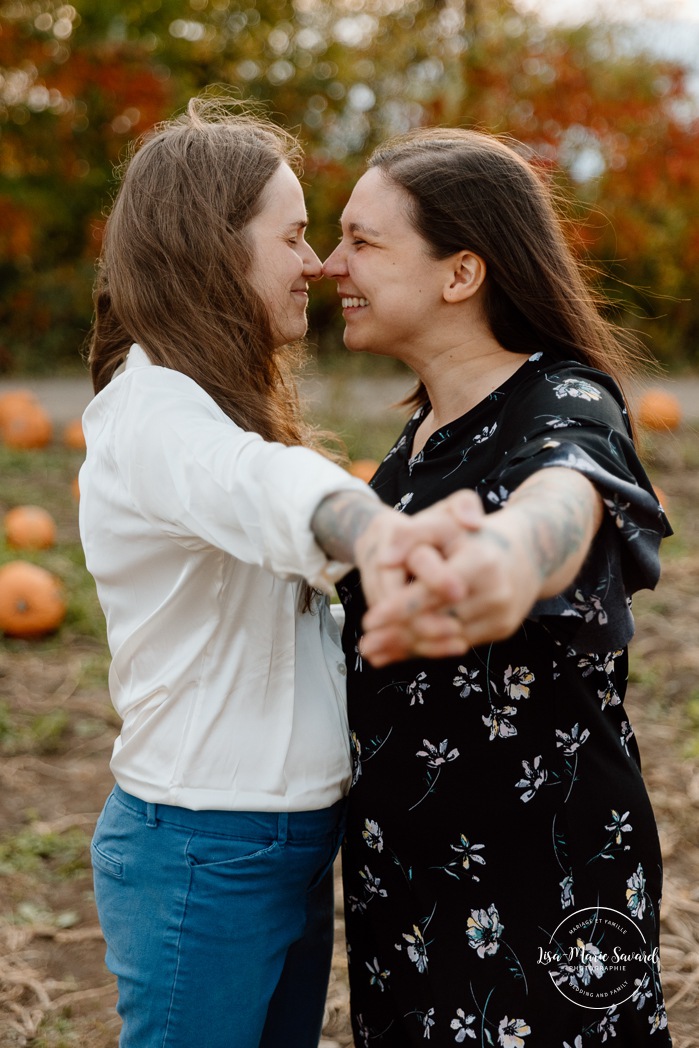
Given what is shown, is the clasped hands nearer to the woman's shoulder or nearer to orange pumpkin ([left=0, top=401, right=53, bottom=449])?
the woman's shoulder

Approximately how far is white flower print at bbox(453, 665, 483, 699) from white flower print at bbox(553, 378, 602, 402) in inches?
21.3

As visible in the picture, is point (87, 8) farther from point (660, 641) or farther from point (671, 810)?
point (671, 810)

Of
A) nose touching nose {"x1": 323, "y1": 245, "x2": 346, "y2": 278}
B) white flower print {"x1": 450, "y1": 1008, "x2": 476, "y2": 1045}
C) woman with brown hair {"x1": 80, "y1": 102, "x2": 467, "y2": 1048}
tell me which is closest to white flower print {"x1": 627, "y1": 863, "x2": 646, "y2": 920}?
white flower print {"x1": 450, "y1": 1008, "x2": 476, "y2": 1045}

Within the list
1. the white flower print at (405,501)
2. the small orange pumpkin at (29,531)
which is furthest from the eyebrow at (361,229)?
the small orange pumpkin at (29,531)

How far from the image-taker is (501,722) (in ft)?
6.53

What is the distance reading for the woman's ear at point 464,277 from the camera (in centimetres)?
218

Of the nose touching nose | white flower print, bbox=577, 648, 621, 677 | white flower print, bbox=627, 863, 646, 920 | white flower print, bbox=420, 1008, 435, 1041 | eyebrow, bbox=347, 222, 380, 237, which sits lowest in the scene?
white flower print, bbox=420, 1008, 435, 1041

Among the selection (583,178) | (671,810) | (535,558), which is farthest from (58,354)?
(535,558)

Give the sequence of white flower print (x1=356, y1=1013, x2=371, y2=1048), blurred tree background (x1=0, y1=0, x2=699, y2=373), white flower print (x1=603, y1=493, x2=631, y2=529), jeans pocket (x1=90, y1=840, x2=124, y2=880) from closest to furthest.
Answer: white flower print (x1=603, y1=493, x2=631, y2=529)
jeans pocket (x1=90, y1=840, x2=124, y2=880)
white flower print (x1=356, y1=1013, x2=371, y2=1048)
blurred tree background (x1=0, y1=0, x2=699, y2=373)

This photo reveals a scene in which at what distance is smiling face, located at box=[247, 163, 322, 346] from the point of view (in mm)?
2100

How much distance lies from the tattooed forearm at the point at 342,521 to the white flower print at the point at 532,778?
2.45 ft

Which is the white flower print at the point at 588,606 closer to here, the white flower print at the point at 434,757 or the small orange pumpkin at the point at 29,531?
the white flower print at the point at 434,757

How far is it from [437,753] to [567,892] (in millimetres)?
356

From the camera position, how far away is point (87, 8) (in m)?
8.98
